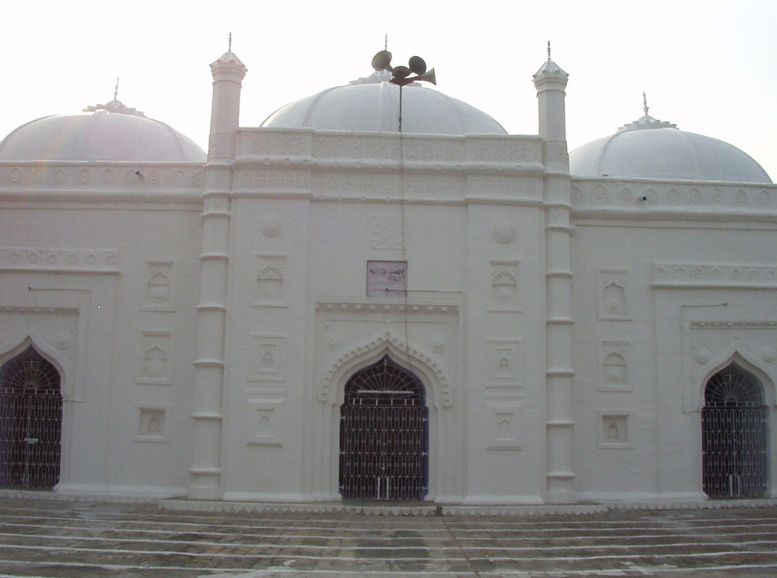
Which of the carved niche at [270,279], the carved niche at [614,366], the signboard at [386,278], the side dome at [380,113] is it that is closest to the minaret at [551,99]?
the side dome at [380,113]

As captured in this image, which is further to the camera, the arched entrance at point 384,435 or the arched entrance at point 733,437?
the arched entrance at point 733,437

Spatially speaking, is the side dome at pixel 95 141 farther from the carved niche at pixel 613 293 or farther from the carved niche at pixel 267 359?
the carved niche at pixel 613 293

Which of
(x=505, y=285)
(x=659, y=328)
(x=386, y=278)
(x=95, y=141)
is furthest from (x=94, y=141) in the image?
(x=659, y=328)

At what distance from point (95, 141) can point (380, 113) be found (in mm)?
5266

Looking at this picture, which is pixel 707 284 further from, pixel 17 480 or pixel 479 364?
pixel 17 480

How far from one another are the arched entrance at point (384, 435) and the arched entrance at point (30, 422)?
4.47m

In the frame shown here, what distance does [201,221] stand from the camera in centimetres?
1294

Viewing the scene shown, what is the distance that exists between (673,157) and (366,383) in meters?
7.07

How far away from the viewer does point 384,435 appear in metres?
12.6

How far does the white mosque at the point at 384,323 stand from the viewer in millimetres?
12180

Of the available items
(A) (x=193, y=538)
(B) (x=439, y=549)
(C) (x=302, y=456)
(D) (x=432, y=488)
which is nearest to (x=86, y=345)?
(C) (x=302, y=456)

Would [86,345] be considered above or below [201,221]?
below

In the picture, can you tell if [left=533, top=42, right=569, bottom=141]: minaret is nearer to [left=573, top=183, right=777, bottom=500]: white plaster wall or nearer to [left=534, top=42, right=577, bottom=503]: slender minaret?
[left=534, top=42, right=577, bottom=503]: slender minaret

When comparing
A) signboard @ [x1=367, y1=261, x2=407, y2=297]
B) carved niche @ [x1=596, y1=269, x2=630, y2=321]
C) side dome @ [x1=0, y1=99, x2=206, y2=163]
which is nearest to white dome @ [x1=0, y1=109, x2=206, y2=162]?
side dome @ [x1=0, y1=99, x2=206, y2=163]
